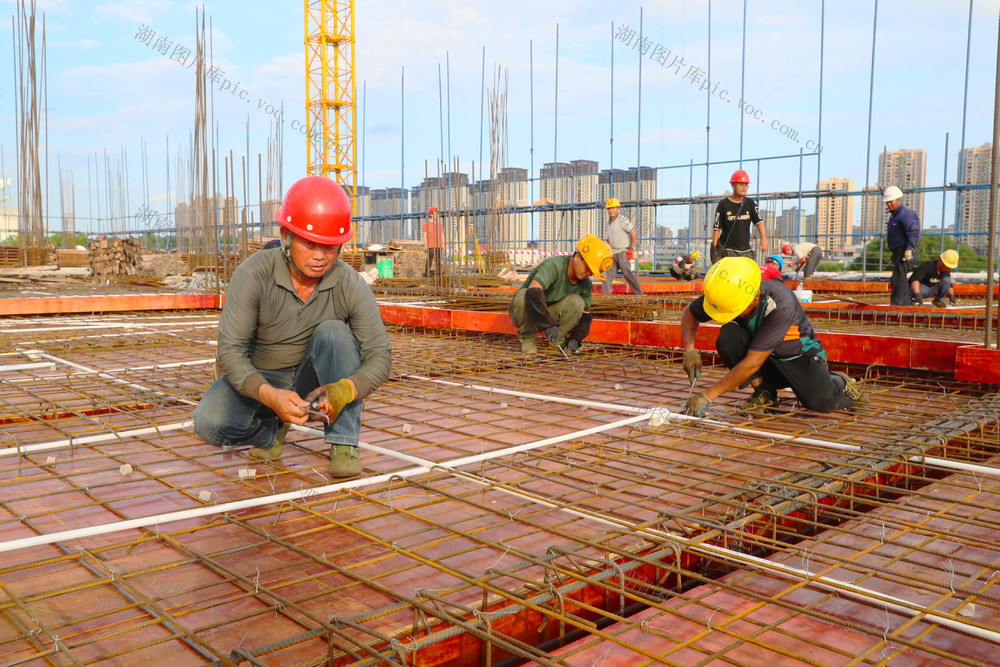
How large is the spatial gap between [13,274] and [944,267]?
12384 millimetres

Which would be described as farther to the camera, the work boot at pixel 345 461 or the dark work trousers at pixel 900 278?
the dark work trousers at pixel 900 278

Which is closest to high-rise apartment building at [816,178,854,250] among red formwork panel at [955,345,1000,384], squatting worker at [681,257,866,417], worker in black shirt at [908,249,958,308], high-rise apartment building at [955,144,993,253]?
high-rise apartment building at [955,144,993,253]

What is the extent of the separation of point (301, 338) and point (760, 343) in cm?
188

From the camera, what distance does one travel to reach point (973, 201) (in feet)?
37.2

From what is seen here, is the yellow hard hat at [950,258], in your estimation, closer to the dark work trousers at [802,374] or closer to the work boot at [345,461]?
the dark work trousers at [802,374]

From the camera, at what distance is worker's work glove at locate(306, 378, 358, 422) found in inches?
86.7

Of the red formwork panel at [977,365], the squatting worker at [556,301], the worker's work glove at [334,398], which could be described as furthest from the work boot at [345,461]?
the red formwork panel at [977,365]

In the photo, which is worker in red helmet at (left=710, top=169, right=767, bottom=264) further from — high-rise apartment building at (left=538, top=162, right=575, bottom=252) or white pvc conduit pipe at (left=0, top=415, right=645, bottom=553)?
high-rise apartment building at (left=538, top=162, right=575, bottom=252)

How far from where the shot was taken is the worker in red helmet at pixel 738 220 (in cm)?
619

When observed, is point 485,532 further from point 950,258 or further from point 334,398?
point 950,258

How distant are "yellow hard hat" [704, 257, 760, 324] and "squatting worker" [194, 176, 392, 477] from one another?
1.43m

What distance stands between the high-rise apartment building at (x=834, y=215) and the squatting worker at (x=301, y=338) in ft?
36.7

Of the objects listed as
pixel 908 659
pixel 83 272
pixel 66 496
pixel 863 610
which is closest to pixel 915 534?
pixel 863 610

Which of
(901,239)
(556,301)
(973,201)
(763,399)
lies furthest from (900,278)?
(973,201)
